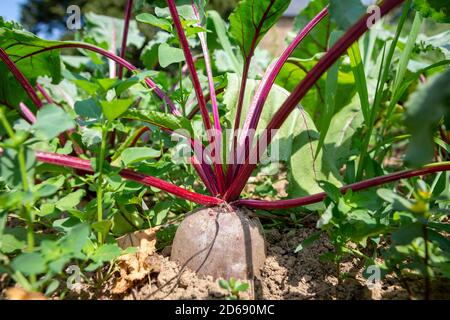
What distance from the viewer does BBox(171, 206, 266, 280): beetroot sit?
2.99 feet

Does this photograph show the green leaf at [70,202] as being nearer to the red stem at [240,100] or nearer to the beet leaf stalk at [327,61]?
the red stem at [240,100]

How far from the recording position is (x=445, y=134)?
1.42 metres

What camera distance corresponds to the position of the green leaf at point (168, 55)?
99 cm

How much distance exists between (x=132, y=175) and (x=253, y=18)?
0.56m

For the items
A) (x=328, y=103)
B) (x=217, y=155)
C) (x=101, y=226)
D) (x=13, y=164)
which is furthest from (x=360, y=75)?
(x=13, y=164)

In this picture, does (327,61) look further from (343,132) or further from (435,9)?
(343,132)

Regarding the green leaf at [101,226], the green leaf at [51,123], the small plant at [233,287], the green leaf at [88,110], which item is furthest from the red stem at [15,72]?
the small plant at [233,287]

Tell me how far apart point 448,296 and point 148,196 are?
1.04 m

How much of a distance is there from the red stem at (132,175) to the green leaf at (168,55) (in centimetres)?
28

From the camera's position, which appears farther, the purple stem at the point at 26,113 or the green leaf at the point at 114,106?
the purple stem at the point at 26,113

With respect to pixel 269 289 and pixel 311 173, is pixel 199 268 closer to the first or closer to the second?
pixel 269 289

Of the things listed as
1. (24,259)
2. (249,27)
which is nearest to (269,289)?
(24,259)
